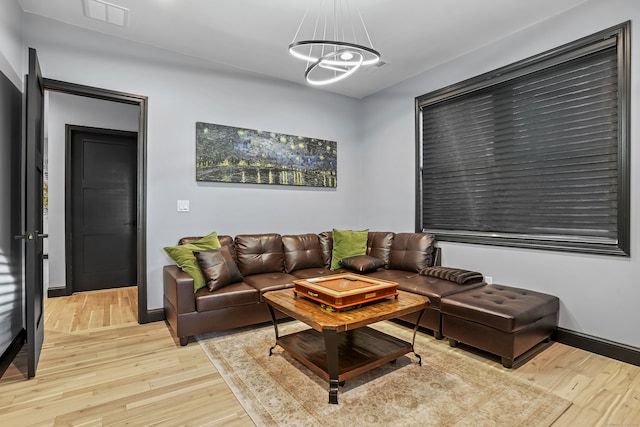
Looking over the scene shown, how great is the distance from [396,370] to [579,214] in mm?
2097

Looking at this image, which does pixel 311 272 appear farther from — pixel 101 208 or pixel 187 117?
pixel 101 208

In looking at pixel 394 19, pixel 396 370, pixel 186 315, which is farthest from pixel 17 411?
pixel 394 19

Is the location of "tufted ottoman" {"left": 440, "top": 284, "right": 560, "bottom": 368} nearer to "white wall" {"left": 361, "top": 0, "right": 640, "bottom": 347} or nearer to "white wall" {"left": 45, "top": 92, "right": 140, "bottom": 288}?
"white wall" {"left": 361, "top": 0, "right": 640, "bottom": 347}

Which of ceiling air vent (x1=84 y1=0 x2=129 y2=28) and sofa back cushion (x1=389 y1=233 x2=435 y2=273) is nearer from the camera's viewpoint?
ceiling air vent (x1=84 y1=0 x2=129 y2=28)

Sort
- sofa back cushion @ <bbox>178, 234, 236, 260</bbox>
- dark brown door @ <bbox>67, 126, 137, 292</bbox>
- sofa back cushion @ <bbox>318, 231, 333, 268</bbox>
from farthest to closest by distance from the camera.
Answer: dark brown door @ <bbox>67, 126, 137, 292</bbox>, sofa back cushion @ <bbox>318, 231, 333, 268</bbox>, sofa back cushion @ <bbox>178, 234, 236, 260</bbox>

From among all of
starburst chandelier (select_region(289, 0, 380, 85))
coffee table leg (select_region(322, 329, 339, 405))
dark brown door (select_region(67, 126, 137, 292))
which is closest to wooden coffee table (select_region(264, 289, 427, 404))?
coffee table leg (select_region(322, 329, 339, 405))

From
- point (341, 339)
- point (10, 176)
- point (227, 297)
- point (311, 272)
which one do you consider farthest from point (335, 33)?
point (10, 176)

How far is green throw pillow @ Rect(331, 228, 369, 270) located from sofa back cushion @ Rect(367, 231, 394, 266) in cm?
8

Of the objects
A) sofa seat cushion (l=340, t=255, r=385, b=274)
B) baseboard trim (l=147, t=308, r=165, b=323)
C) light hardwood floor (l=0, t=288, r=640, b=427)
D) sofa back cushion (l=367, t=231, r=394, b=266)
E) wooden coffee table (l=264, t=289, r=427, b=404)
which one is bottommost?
light hardwood floor (l=0, t=288, r=640, b=427)

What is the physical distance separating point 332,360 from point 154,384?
1256 mm

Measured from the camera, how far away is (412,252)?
12.6 feet

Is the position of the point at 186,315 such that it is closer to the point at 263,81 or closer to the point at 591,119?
the point at 263,81

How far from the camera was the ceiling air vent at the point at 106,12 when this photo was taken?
280cm

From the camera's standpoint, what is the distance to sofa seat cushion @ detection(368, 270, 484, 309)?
293cm
